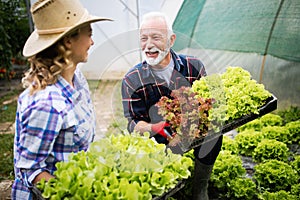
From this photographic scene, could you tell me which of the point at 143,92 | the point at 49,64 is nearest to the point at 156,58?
the point at 143,92

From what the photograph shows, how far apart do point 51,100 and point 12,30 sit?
7.92 m

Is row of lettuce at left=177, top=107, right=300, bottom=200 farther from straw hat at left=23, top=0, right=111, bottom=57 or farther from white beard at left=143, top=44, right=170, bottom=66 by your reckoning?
straw hat at left=23, top=0, right=111, bottom=57

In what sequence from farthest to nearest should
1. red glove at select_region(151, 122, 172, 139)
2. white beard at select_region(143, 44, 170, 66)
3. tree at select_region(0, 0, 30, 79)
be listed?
tree at select_region(0, 0, 30, 79), white beard at select_region(143, 44, 170, 66), red glove at select_region(151, 122, 172, 139)

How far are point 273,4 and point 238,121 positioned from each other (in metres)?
2.87

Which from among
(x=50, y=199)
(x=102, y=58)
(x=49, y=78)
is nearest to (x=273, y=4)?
(x=102, y=58)

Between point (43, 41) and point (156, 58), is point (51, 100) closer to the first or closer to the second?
point (43, 41)

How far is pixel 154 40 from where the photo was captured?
238 centimetres

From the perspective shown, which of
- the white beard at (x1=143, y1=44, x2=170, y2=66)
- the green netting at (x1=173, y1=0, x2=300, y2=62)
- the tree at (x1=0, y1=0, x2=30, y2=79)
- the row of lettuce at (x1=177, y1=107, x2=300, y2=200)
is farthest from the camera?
the tree at (x1=0, y1=0, x2=30, y2=79)

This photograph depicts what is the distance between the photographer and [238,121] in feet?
9.43

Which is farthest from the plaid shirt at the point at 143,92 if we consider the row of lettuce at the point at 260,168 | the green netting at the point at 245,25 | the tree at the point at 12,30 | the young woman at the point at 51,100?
the tree at the point at 12,30

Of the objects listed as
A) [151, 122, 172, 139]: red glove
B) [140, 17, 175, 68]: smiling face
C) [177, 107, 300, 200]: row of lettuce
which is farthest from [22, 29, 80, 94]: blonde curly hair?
[177, 107, 300, 200]: row of lettuce

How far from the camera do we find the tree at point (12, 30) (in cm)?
745

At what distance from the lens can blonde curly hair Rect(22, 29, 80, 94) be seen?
1963 millimetres

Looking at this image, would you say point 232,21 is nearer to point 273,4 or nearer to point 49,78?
point 273,4
